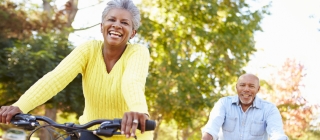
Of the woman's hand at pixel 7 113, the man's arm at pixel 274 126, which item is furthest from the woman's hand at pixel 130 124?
the man's arm at pixel 274 126

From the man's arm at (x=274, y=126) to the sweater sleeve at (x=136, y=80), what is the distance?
234 centimetres

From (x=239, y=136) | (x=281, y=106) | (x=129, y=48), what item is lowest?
(x=239, y=136)

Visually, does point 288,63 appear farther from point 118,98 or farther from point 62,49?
point 118,98

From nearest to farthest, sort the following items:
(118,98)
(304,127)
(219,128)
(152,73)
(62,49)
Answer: (118,98) → (219,128) → (62,49) → (152,73) → (304,127)

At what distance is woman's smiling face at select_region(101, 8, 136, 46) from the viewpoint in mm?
3107

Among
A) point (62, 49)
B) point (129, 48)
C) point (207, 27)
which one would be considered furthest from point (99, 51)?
Answer: point (207, 27)

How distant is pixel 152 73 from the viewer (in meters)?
19.9

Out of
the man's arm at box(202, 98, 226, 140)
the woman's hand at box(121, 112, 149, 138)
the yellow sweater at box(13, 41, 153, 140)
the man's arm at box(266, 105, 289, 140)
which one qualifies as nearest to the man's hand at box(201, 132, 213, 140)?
the man's arm at box(202, 98, 226, 140)

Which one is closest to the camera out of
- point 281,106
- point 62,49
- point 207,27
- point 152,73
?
point 62,49

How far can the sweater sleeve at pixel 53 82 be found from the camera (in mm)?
2955

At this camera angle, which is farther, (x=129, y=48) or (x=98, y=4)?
(x=98, y=4)

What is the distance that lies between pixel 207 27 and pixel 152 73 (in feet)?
10.1

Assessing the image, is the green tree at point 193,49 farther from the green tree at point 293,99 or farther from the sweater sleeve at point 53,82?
the sweater sleeve at point 53,82

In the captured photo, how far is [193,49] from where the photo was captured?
21391mm
